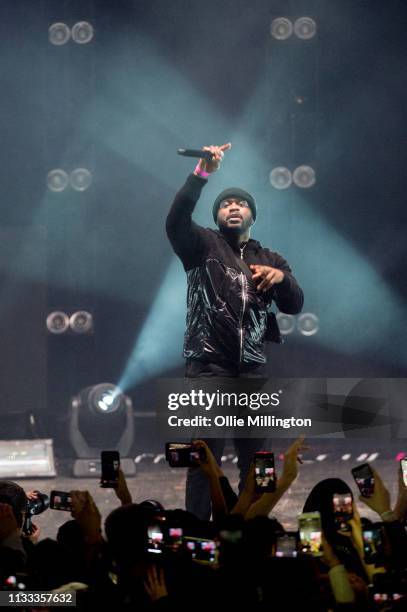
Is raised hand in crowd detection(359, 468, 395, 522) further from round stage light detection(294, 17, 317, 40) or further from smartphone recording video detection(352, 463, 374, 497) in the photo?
round stage light detection(294, 17, 317, 40)

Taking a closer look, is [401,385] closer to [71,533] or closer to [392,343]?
[71,533]

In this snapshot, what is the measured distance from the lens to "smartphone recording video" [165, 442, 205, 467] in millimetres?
3689

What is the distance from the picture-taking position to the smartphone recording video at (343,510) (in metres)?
A: 3.05

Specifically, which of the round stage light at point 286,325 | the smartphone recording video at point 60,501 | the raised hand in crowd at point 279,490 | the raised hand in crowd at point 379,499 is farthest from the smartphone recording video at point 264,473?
the round stage light at point 286,325

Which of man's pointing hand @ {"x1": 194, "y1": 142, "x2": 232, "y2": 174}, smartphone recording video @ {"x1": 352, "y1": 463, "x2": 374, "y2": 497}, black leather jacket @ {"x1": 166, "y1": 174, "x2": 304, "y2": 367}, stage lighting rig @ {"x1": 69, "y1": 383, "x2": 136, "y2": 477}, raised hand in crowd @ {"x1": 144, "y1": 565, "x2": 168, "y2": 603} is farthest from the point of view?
stage lighting rig @ {"x1": 69, "y1": 383, "x2": 136, "y2": 477}

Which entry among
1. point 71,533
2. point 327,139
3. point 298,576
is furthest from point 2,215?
point 298,576

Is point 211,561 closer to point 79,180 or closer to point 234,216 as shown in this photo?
point 234,216

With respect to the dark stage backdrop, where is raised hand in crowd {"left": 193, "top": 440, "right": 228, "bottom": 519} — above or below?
below

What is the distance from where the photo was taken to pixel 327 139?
10.5 metres

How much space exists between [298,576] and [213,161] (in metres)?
2.42

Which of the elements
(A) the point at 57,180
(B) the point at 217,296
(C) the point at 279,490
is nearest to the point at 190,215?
(B) the point at 217,296

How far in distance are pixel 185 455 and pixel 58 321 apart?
21.9 ft

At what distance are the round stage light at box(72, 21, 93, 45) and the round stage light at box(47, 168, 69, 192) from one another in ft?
4.57
